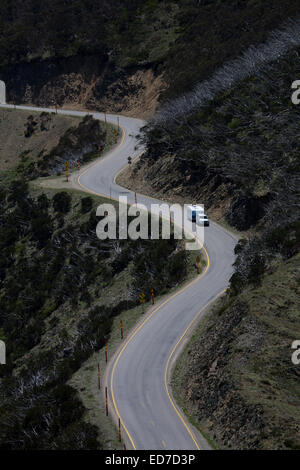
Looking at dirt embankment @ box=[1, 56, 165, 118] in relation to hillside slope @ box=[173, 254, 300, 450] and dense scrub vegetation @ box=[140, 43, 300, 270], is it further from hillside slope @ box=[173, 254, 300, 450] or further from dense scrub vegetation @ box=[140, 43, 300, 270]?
hillside slope @ box=[173, 254, 300, 450]

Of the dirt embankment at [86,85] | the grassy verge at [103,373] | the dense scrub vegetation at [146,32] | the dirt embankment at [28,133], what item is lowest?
the dirt embankment at [28,133]

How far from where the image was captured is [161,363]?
29516 millimetres

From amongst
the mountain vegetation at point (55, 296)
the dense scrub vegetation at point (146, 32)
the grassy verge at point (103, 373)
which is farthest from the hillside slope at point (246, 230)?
the dense scrub vegetation at point (146, 32)

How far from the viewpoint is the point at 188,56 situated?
259ft

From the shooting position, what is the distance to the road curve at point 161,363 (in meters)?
23.1

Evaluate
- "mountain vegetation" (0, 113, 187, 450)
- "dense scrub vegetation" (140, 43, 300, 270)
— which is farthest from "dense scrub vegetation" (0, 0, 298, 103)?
"mountain vegetation" (0, 113, 187, 450)

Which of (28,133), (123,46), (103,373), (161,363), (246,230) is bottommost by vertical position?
(28,133)

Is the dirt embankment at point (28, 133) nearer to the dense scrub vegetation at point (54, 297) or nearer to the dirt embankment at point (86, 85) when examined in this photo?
the dirt embankment at point (86, 85)

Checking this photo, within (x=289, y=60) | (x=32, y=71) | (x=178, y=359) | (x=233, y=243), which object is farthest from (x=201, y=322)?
(x=32, y=71)

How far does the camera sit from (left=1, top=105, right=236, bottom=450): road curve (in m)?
23.1

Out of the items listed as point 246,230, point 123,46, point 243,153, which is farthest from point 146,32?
point 246,230

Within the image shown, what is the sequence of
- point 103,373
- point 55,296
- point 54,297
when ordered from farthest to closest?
point 54,297 < point 55,296 < point 103,373

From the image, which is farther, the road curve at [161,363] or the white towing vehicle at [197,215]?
the white towing vehicle at [197,215]

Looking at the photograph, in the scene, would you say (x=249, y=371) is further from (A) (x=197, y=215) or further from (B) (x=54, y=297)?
(A) (x=197, y=215)
